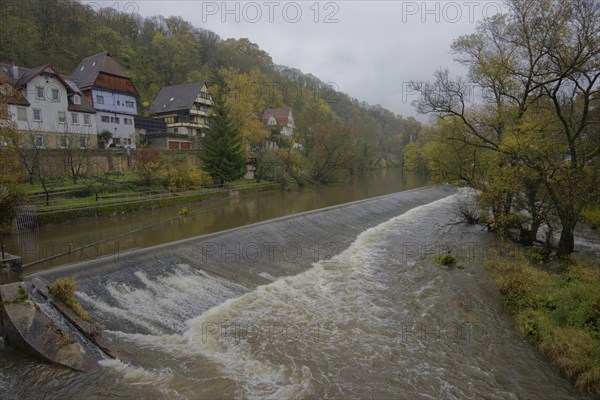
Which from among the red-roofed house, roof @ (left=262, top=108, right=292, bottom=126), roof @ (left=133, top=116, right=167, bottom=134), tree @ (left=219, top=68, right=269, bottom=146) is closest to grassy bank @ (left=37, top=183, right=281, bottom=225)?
tree @ (left=219, top=68, right=269, bottom=146)

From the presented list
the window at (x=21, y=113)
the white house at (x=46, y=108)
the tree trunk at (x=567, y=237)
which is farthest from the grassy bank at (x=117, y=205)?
the tree trunk at (x=567, y=237)

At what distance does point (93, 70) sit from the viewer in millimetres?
40875

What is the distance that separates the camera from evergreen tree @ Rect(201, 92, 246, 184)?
Answer: 35.9 meters

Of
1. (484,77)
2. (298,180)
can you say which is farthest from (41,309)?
(298,180)

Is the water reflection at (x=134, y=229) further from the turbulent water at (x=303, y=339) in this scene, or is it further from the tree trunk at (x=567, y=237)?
the tree trunk at (x=567, y=237)

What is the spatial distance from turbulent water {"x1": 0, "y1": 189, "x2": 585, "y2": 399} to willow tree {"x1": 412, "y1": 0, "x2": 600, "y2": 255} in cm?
414

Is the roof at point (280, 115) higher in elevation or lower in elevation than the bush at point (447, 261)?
higher

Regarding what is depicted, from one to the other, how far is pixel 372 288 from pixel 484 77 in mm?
11833

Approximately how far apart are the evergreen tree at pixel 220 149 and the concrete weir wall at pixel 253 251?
14.8 m

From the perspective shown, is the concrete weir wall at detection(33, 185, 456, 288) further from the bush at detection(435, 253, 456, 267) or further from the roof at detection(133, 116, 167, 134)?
the roof at detection(133, 116, 167, 134)

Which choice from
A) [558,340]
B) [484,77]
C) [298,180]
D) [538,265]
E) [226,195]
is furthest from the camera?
[298,180]

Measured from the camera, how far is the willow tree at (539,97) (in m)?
12.9

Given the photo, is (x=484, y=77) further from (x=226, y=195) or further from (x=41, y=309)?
(x=226, y=195)

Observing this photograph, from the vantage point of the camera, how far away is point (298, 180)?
44.6 m
